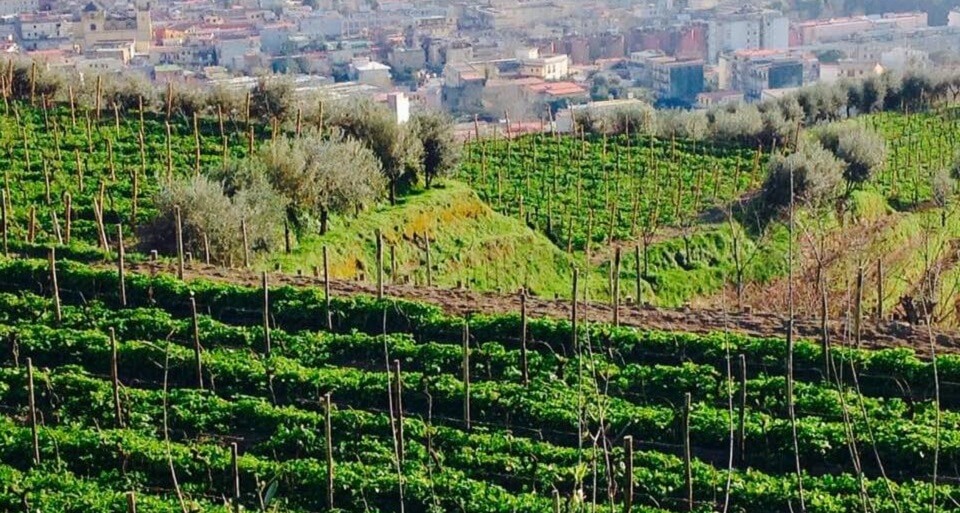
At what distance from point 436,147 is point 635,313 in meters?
13.5

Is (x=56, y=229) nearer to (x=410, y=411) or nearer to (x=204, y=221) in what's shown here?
(x=204, y=221)

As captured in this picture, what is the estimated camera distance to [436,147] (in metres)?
31.5

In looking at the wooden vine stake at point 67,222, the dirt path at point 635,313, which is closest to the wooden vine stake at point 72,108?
the wooden vine stake at point 67,222

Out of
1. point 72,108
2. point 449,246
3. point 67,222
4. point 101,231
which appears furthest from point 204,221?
point 72,108

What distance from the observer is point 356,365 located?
17.0 meters

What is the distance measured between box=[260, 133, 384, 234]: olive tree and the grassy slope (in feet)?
1.71

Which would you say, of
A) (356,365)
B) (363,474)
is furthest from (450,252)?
(363,474)

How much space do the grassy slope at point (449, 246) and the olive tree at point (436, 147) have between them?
2.71ft

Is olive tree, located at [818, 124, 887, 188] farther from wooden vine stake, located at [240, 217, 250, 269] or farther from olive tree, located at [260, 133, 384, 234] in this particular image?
wooden vine stake, located at [240, 217, 250, 269]

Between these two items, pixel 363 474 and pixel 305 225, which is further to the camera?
pixel 305 225

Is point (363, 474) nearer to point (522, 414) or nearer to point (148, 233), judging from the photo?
point (522, 414)

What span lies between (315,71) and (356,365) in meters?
114

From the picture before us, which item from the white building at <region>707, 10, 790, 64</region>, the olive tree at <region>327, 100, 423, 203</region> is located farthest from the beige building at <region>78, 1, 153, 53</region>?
the olive tree at <region>327, 100, 423, 203</region>

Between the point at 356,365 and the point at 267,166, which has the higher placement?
the point at 267,166
